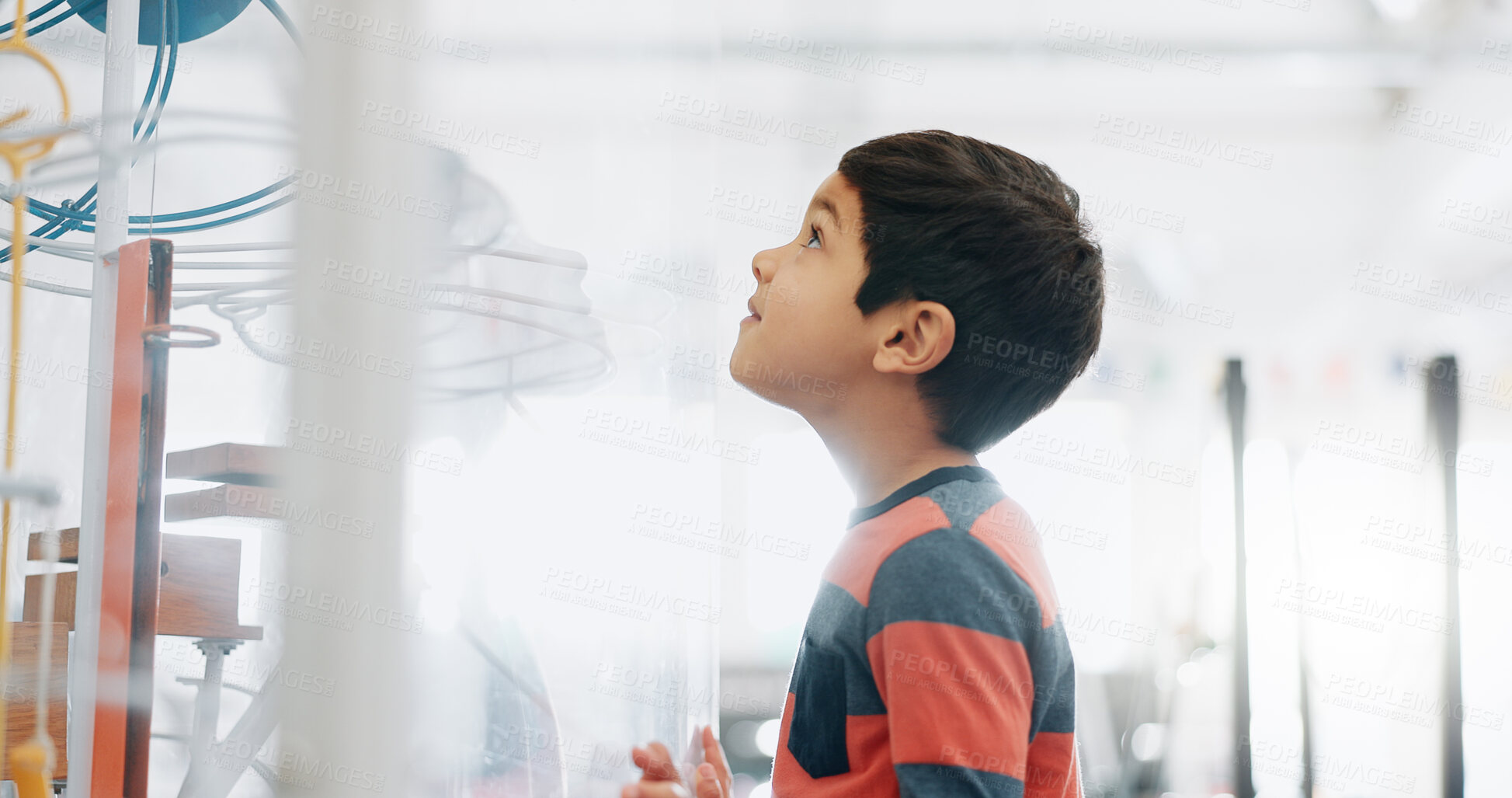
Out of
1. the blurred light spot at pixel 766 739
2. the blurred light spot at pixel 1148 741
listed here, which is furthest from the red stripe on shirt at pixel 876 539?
the blurred light spot at pixel 1148 741

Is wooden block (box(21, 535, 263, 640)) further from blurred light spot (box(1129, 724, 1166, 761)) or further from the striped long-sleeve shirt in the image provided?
blurred light spot (box(1129, 724, 1166, 761))

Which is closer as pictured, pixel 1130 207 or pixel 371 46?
pixel 371 46

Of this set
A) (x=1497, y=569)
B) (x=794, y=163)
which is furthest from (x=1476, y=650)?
(x=794, y=163)

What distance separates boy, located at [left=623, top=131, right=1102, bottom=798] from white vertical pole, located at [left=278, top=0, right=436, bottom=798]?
0.40 meters

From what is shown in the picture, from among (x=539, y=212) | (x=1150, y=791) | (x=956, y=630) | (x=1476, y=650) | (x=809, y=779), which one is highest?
(x=539, y=212)

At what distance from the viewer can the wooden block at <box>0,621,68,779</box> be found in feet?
1.71

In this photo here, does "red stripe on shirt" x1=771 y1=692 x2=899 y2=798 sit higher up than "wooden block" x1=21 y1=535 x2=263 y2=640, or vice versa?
"wooden block" x1=21 y1=535 x2=263 y2=640

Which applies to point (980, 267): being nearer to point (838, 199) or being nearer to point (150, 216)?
point (838, 199)

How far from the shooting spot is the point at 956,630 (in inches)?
23.4

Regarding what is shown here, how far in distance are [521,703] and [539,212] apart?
246mm

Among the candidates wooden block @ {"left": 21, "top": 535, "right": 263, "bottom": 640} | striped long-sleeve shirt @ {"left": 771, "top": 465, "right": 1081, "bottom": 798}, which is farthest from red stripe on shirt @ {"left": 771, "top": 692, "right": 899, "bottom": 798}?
wooden block @ {"left": 21, "top": 535, "right": 263, "bottom": 640}

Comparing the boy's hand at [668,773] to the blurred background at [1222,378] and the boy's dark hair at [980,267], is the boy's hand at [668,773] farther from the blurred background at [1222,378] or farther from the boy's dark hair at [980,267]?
the boy's dark hair at [980,267]

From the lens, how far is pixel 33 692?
53cm

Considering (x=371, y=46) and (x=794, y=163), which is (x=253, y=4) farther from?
(x=794, y=163)
